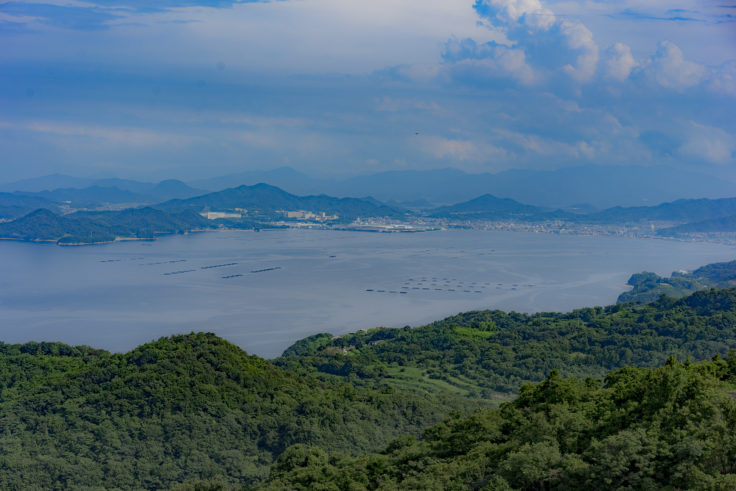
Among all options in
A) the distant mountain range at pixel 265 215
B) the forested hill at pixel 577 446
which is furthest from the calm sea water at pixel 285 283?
the forested hill at pixel 577 446

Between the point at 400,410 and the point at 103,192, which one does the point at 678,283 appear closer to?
the point at 400,410

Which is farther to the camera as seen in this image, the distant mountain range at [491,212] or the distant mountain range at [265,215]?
the distant mountain range at [491,212]

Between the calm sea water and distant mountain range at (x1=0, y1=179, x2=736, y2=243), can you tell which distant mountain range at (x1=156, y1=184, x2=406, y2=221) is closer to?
distant mountain range at (x1=0, y1=179, x2=736, y2=243)

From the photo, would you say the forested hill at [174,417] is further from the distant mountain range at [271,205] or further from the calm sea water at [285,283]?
the distant mountain range at [271,205]

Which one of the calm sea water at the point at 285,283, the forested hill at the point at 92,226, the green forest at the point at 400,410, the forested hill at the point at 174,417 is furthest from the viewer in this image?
the forested hill at the point at 92,226

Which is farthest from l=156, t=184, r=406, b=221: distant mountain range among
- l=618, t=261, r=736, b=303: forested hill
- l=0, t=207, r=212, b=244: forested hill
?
l=618, t=261, r=736, b=303: forested hill

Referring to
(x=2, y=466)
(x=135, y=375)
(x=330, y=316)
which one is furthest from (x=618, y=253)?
(x=2, y=466)
